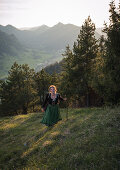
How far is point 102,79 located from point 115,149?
14379mm

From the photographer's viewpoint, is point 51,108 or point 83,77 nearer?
point 51,108

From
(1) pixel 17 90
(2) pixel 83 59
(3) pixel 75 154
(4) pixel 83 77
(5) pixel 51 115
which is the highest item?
(2) pixel 83 59

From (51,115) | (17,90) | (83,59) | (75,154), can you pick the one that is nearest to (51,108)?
(51,115)

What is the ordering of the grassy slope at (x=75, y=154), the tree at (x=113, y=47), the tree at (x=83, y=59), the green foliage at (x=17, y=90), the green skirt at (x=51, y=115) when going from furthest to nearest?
1. the green foliage at (x=17, y=90)
2. the tree at (x=83, y=59)
3. the tree at (x=113, y=47)
4. the green skirt at (x=51, y=115)
5. the grassy slope at (x=75, y=154)

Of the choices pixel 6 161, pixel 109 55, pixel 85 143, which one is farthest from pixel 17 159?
pixel 109 55

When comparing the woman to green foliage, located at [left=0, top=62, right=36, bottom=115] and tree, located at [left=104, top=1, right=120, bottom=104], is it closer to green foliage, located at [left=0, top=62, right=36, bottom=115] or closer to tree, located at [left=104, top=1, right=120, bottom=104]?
tree, located at [left=104, top=1, right=120, bottom=104]

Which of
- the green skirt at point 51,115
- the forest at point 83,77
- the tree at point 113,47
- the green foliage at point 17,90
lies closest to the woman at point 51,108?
the green skirt at point 51,115

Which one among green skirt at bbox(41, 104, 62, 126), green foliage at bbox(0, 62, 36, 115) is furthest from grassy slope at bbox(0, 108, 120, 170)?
green foliage at bbox(0, 62, 36, 115)

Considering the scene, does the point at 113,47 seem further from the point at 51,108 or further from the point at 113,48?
the point at 51,108

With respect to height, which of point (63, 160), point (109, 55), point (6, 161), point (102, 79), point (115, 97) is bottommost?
point (6, 161)

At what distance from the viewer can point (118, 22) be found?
46.8 feet

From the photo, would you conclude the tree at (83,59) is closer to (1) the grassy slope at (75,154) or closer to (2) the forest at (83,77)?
(2) the forest at (83,77)

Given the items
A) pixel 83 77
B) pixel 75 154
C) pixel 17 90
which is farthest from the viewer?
pixel 17 90

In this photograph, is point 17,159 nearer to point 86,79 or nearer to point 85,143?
point 85,143
